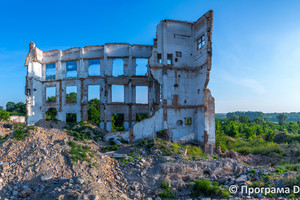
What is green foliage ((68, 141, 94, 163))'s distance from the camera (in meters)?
8.02

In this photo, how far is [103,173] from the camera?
301 inches

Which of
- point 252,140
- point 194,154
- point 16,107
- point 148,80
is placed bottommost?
point 252,140

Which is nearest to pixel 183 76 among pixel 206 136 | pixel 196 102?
pixel 196 102

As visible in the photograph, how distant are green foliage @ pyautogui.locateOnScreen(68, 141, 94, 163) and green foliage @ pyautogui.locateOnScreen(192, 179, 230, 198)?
200 inches

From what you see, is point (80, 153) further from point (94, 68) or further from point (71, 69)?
point (71, 69)

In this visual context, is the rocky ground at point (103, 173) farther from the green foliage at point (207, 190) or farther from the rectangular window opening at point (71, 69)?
the rectangular window opening at point (71, 69)

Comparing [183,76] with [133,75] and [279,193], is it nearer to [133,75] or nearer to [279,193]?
[133,75]

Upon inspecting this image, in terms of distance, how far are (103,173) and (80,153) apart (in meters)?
1.79

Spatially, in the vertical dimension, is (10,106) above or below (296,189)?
above

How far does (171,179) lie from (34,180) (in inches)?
231

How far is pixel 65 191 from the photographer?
561cm

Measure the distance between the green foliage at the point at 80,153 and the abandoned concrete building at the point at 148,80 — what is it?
3.94 metres

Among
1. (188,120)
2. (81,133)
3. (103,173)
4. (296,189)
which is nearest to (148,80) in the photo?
(188,120)

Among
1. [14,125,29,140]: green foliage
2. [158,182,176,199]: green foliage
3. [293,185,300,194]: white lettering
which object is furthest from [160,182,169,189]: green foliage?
[14,125,29,140]: green foliage
